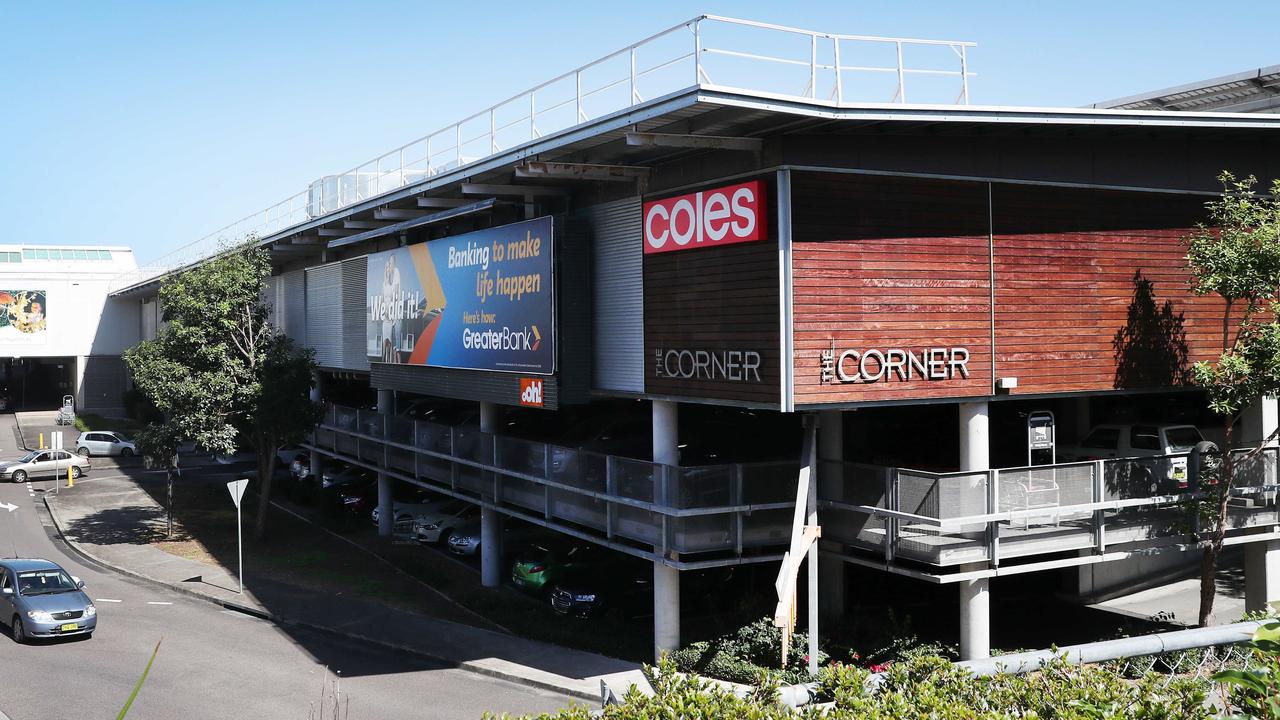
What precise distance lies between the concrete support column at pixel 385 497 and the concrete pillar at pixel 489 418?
7369 millimetres

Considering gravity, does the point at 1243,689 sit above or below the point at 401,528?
above

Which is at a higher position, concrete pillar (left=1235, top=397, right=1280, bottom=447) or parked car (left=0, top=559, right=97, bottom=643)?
concrete pillar (left=1235, top=397, right=1280, bottom=447)

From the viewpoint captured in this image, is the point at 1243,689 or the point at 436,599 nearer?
the point at 1243,689

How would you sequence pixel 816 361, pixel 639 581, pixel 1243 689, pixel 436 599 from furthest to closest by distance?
pixel 436 599 → pixel 639 581 → pixel 816 361 → pixel 1243 689

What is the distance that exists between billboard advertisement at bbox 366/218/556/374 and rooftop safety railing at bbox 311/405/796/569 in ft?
6.87

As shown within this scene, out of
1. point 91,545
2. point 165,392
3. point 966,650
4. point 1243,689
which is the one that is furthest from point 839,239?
point 91,545

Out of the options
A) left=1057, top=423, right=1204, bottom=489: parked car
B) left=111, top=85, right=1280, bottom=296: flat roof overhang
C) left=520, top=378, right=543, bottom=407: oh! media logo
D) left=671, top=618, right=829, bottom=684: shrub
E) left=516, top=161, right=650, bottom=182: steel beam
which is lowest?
left=671, top=618, right=829, bottom=684: shrub

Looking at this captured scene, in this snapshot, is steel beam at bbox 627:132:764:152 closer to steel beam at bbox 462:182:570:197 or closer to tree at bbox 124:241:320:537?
steel beam at bbox 462:182:570:197

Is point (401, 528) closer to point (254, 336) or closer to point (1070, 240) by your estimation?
point (254, 336)

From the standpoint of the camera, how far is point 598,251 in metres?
21.7

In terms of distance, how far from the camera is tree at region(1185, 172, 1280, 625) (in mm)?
16859

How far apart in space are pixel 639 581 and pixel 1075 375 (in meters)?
10.7

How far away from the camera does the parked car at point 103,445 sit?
2010 inches

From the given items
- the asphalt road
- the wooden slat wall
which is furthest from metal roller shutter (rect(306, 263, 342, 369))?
the wooden slat wall
